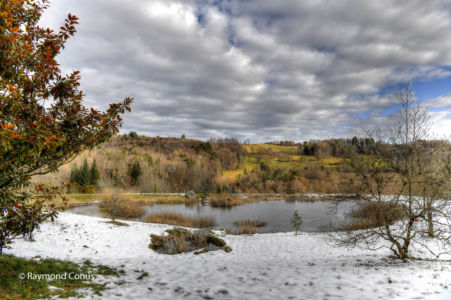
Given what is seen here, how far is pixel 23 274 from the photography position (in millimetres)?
6234

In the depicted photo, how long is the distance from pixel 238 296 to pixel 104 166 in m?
69.6

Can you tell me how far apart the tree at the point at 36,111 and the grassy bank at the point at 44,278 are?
4.72 ft

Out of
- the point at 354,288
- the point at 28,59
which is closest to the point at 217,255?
the point at 354,288

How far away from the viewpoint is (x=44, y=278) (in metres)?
6.35

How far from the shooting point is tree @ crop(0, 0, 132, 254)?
3914mm

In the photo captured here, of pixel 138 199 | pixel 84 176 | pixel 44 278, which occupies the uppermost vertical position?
pixel 84 176

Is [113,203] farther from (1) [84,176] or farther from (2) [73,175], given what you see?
(2) [73,175]

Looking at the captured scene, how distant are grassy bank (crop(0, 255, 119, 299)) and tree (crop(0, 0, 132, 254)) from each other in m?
1.44

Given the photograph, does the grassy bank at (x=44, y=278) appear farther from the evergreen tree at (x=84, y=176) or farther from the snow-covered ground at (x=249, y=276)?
the evergreen tree at (x=84, y=176)

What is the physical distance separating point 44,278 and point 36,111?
476cm

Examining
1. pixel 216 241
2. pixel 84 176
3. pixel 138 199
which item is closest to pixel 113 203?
pixel 216 241

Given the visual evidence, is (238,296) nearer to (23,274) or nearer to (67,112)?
(23,274)

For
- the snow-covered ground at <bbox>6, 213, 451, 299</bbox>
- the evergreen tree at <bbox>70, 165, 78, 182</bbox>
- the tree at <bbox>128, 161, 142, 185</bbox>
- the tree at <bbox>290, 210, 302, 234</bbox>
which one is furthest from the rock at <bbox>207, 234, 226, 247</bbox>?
the evergreen tree at <bbox>70, 165, 78, 182</bbox>

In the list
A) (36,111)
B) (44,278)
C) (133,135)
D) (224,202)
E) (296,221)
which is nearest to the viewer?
(36,111)
